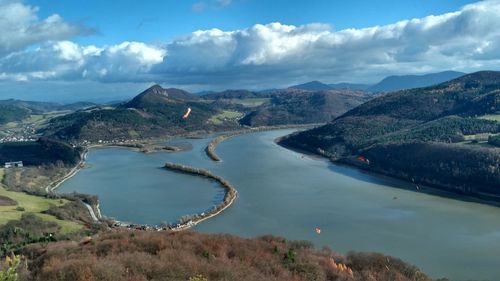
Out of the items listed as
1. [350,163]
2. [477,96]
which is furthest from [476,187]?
[477,96]

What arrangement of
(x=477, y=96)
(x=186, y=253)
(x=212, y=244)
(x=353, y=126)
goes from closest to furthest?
(x=186, y=253) → (x=212, y=244) → (x=353, y=126) → (x=477, y=96)

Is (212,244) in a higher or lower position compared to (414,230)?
higher

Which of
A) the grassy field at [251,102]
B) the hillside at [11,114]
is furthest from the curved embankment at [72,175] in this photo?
the grassy field at [251,102]

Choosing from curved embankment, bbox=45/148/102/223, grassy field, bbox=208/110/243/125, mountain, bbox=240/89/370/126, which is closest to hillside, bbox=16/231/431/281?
curved embankment, bbox=45/148/102/223

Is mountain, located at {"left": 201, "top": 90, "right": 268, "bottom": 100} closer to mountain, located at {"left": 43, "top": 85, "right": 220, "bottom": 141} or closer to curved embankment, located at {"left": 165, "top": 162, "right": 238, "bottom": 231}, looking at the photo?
mountain, located at {"left": 43, "top": 85, "right": 220, "bottom": 141}

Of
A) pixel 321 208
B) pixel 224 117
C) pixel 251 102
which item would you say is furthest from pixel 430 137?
pixel 251 102

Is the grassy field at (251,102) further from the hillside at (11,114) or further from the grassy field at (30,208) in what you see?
the grassy field at (30,208)

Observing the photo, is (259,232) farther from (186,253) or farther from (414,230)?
(186,253)
